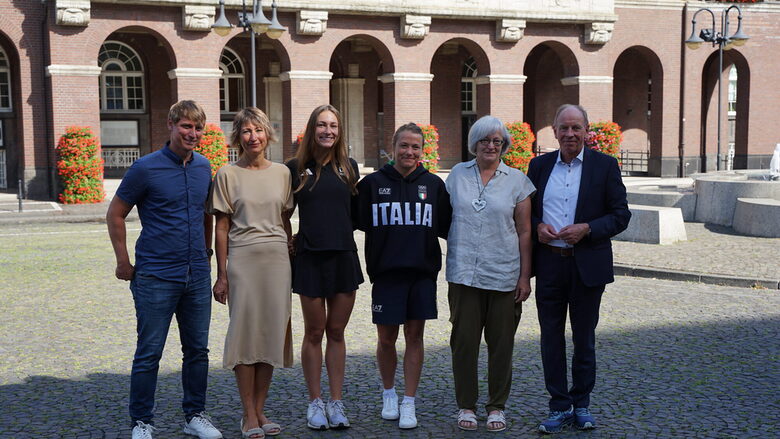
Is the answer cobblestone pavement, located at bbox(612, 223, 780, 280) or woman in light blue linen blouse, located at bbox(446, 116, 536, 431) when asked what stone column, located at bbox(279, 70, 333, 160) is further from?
woman in light blue linen blouse, located at bbox(446, 116, 536, 431)

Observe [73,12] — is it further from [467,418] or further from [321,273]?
[467,418]

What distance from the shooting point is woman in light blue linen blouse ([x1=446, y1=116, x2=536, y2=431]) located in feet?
17.2

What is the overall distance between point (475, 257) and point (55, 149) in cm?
2187

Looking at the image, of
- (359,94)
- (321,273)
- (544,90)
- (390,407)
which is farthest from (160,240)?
(544,90)

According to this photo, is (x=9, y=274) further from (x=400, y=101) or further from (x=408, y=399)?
(x=400, y=101)

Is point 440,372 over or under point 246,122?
under

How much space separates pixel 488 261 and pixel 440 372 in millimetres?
1658

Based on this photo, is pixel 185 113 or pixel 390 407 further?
pixel 390 407

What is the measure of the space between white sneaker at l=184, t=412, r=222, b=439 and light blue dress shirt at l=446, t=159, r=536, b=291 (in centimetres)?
168

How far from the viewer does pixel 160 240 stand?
4.94 m

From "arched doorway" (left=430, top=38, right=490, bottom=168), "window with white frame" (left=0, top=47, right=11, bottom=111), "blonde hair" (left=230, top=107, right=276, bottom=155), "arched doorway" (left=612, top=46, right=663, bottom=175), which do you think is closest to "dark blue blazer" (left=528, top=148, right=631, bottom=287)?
"blonde hair" (left=230, top=107, right=276, bottom=155)

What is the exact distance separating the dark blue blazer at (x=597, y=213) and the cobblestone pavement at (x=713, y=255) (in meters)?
6.21

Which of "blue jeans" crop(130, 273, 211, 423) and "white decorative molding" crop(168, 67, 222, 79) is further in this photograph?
"white decorative molding" crop(168, 67, 222, 79)

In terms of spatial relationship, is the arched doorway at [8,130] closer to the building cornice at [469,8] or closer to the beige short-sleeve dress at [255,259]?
the building cornice at [469,8]
